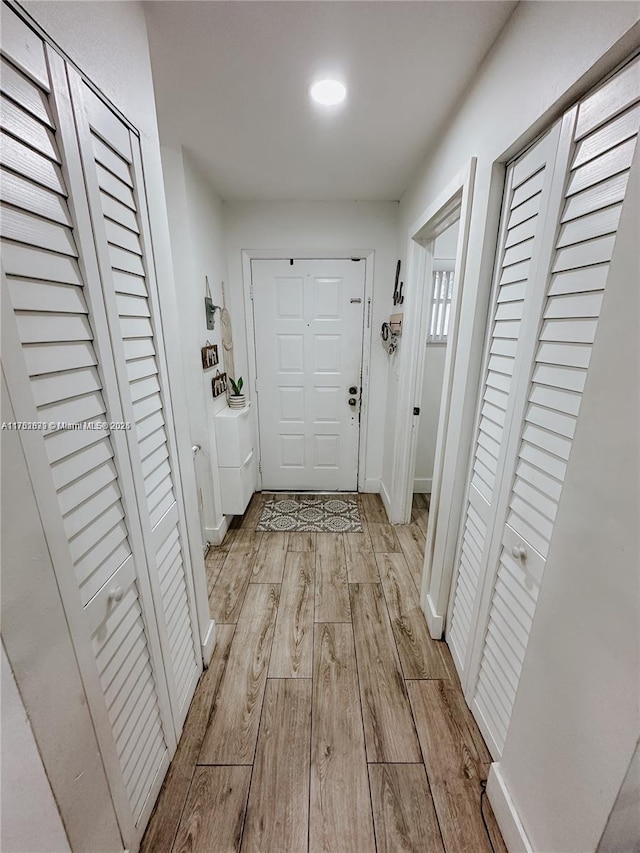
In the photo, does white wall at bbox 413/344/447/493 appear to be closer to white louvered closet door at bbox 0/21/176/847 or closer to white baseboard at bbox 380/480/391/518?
white baseboard at bbox 380/480/391/518

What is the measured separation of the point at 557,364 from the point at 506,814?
4.38 ft

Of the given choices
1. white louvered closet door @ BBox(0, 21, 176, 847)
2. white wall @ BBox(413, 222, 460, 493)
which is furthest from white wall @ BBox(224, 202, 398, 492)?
white louvered closet door @ BBox(0, 21, 176, 847)

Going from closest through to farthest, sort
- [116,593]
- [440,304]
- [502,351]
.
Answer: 1. [116,593]
2. [502,351]
3. [440,304]

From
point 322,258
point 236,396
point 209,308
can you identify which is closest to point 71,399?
point 209,308

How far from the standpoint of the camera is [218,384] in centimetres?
239

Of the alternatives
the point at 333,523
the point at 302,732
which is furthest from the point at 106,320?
the point at 333,523

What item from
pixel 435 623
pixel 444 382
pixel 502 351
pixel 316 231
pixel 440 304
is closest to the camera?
pixel 502 351

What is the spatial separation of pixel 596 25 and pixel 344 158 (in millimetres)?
1391

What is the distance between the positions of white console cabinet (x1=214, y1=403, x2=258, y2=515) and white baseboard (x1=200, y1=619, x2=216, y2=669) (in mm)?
933

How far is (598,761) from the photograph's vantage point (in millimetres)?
670

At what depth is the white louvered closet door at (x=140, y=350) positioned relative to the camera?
2.60ft

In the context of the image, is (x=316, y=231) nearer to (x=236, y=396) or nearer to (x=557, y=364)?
(x=236, y=396)

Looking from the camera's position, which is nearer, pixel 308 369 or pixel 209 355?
pixel 209 355

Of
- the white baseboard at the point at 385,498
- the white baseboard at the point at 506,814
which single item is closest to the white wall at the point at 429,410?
the white baseboard at the point at 385,498
